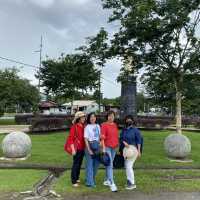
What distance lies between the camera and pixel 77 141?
34.6 ft

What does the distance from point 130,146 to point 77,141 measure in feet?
3.86

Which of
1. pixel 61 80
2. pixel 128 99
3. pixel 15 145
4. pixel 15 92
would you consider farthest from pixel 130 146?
pixel 61 80

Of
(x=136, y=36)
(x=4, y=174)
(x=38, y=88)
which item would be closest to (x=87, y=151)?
(x=4, y=174)

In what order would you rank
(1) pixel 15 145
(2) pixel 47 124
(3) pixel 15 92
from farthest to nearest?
1. (3) pixel 15 92
2. (2) pixel 47 124
3. (1) pixel 15 145

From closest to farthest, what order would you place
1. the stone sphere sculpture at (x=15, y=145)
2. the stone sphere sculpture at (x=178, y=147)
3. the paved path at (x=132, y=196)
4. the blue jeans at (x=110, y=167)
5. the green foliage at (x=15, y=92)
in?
the paved path at (x=132, y=196), the blue jeans at (x=110, y=167), the stone sphere sculpture at (x=15, y=145), the stone sphere sculpture at (x=178, y=147), the green foliage at (x=15, y=92)

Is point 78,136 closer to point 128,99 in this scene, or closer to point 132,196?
point 132,196

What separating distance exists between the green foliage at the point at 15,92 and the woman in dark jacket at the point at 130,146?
36450mm

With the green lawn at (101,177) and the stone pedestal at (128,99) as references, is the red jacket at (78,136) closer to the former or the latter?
the green lawn at (101,177)

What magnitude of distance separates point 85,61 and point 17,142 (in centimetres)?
688

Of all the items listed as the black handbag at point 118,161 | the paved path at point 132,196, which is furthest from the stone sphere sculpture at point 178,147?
the paved path at point 132,196

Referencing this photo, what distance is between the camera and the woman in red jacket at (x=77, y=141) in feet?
34.5

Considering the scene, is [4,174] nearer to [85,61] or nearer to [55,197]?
[55,197]

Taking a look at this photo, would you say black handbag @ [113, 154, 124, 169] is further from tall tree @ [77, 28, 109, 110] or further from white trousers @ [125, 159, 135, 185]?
tall tree @ [77, 28, 109, 110]

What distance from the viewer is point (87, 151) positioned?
34.2ft
